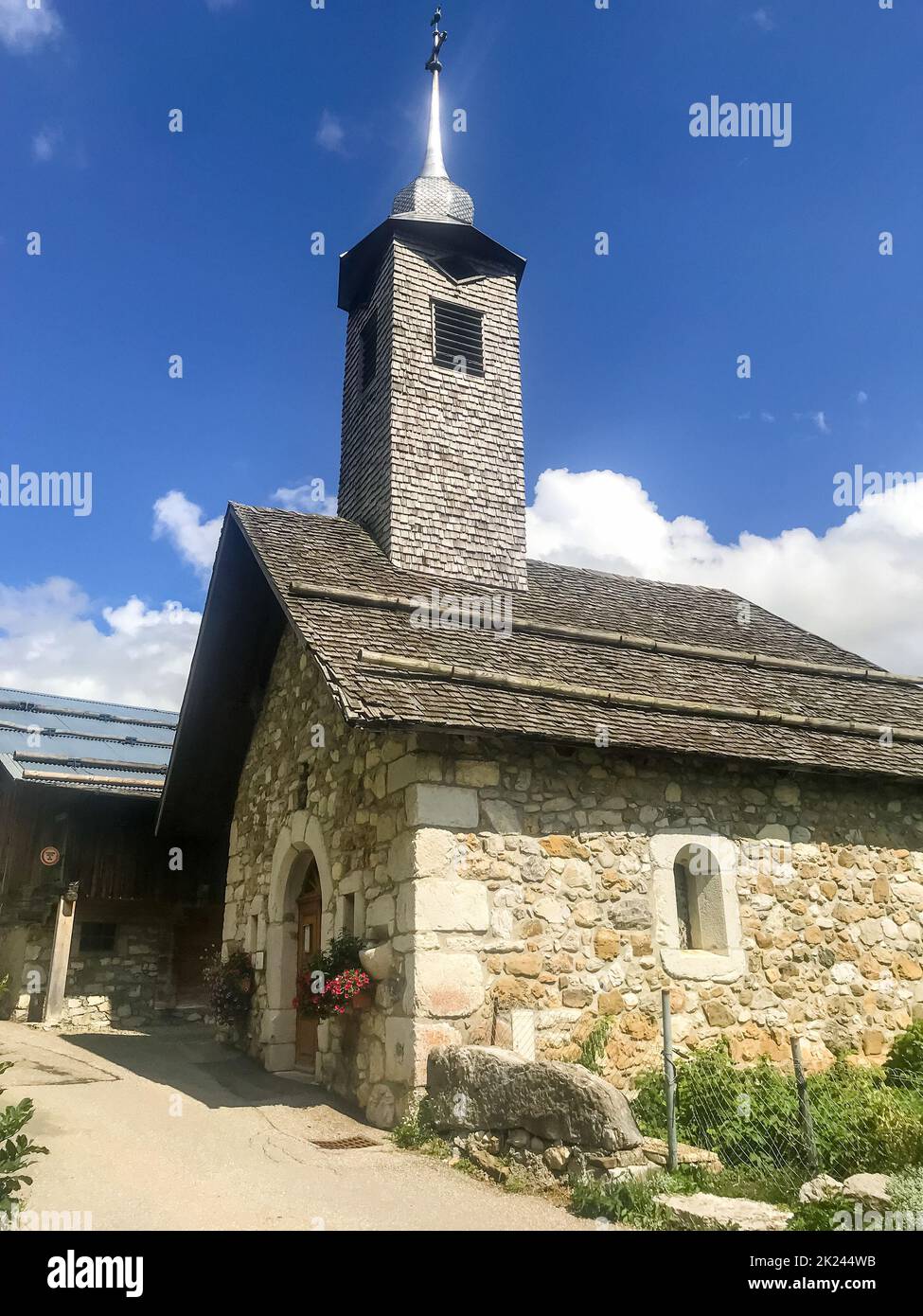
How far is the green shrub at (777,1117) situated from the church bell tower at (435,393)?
6.29 metres

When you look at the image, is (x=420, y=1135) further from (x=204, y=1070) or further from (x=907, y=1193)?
(x=204, y=1070)

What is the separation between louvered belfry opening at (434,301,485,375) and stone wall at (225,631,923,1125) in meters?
5.47

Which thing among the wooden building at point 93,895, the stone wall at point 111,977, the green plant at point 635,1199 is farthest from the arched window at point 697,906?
the stone wall at point 111,977

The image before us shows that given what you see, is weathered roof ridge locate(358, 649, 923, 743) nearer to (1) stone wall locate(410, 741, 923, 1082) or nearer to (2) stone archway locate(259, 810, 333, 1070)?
(1) stone wall locate(410, 741, 923, 1082)

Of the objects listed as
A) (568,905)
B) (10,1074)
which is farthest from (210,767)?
(568,905)

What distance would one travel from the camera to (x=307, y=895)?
9.88 meters

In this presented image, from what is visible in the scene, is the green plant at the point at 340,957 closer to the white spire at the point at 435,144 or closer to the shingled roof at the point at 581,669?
the shingled roof at the point at 581,669

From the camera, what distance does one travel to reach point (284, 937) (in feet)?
32.6

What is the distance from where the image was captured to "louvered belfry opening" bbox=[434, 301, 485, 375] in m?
12.6

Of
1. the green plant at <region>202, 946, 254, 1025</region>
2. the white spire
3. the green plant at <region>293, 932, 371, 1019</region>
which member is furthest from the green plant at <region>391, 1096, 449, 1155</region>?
the white spire

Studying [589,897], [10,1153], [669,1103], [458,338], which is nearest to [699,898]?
[589,897]

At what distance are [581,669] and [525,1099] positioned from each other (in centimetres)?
455

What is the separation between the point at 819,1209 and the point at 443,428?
9.66 m

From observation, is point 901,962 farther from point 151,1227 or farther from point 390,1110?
point 151,1227
